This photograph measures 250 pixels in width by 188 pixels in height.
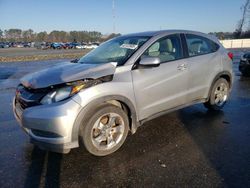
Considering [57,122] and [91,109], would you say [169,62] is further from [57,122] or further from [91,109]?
[57,122]

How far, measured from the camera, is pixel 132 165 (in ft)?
11.4

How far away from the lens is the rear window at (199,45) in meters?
4.99

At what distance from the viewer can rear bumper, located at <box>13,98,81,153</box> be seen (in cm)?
333

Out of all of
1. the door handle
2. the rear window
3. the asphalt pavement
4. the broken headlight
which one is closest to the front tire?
the asphalt pavement

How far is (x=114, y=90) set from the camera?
3.74 metres

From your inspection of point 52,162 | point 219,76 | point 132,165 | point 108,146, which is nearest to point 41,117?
point 52,162

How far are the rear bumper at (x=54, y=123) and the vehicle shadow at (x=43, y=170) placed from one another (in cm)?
24

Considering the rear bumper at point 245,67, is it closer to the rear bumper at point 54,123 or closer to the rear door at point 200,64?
the rear door at point 200,64

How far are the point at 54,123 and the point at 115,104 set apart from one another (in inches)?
38.9

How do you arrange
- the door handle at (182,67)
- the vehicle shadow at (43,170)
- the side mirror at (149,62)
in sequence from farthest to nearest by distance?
1. the door handle at (182,67)
2. the side mirror at (149,62)
3. the vehicle shadow at (43,170)

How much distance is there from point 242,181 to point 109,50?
3.04 meters

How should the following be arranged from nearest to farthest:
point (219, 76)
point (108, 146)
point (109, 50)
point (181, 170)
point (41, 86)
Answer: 1. point (181, 170)
2. point (41, 86)
3. point (108, 146)
4. point (109, 50)
5. point (219, 76)

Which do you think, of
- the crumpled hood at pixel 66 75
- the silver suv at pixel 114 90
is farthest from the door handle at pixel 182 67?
the crumpled hood at pixel 66 75

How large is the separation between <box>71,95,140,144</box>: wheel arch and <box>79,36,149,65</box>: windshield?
588 millimetres
